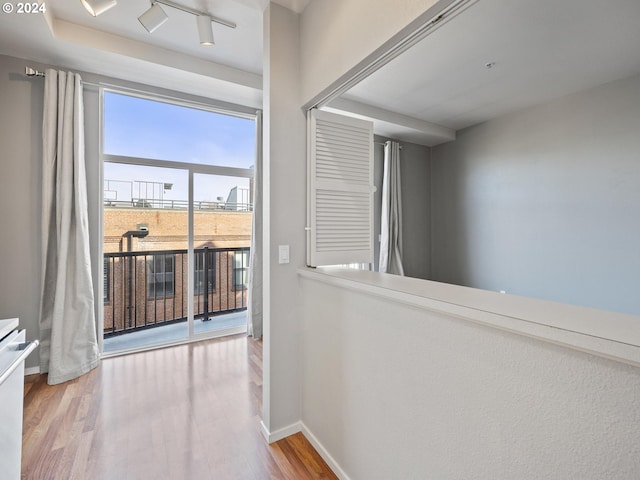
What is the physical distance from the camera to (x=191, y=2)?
6.75ft

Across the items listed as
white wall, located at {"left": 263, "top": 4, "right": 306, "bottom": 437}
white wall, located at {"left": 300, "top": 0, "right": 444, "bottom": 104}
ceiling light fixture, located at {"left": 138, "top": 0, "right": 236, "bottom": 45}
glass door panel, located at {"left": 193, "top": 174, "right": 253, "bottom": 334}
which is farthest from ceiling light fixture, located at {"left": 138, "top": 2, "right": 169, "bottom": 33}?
glass door panel, located at {"left": 193, "top": 174, "right": 253, "bottom": 334}

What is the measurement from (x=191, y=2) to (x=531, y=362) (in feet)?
9.57

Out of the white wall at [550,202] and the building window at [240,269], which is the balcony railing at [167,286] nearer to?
the building window at [240,269]

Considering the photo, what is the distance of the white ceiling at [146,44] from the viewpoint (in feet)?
6.85

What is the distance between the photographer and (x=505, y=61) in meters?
1.78

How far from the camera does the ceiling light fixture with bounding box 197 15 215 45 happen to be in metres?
2.12

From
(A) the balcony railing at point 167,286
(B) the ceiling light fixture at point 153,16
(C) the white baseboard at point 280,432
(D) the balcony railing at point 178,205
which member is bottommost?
(C) the white baseboard at point 280,432

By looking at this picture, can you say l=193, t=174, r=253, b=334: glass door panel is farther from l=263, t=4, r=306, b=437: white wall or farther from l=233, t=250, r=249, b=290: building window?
l=263, t=4, r=306, b=437: white wall

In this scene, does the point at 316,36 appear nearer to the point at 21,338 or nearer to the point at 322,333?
the point at 322,333

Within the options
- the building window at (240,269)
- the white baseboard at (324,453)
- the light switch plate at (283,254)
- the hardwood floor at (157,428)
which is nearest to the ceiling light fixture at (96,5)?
the light switch plate at (283,254)

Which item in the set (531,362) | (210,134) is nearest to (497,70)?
(531,362)

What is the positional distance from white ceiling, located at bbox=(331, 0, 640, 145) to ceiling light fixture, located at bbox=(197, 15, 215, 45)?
4.14 feet

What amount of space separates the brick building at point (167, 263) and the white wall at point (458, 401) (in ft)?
7.52

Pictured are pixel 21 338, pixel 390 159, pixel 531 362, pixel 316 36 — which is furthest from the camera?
pixel 390 159
